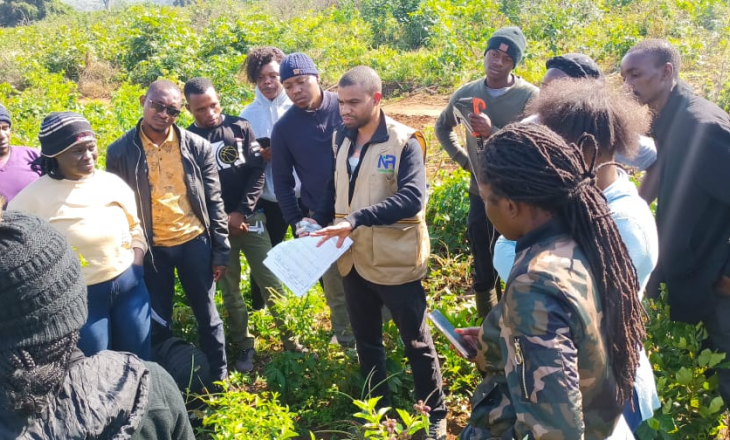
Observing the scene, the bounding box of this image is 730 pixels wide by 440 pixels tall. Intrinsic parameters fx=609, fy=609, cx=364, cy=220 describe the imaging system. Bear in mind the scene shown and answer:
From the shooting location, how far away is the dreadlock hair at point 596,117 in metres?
2.08

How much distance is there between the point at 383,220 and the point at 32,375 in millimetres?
1769

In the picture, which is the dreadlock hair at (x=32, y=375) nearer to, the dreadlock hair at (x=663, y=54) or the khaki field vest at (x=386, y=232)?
the khaki field vest at (x=386, y=232)

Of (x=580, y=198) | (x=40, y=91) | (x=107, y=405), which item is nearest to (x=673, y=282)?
(x=580, y=198)

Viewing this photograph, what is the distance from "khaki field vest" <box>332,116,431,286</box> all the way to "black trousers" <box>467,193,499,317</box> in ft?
2.74

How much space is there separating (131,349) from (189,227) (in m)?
0.80

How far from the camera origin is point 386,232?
3047mm

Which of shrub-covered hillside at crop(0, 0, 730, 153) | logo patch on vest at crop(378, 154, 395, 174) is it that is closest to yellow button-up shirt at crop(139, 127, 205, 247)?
logo patch on vest at crop(378, 154, 395, 174)

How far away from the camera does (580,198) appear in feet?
5.41

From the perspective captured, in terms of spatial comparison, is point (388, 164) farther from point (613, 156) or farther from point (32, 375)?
point (32, 375)

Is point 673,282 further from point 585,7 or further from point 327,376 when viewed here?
point 585,7

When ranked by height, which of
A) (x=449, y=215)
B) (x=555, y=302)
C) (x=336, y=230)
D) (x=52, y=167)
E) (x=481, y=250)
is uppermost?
(x=555, y=302)

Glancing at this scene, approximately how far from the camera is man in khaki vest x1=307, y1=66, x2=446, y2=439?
294 centimetres

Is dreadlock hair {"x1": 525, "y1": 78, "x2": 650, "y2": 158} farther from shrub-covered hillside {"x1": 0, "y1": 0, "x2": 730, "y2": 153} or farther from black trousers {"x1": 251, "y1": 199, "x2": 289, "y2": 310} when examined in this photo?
shrub-covered hillside {"x1": 0, "y1": 0, "x2": 730, "y2": 153}

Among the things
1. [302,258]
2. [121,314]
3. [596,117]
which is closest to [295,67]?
[302,258]
